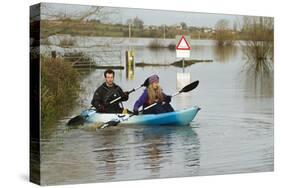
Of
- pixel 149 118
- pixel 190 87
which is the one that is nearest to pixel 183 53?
pixel 190 87

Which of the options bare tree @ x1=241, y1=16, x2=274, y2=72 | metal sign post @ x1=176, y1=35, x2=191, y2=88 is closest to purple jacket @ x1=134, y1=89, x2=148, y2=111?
metal sign post @ x1=176, y1=35, x2=191, y2=88

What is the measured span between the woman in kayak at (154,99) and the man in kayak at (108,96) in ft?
0.88

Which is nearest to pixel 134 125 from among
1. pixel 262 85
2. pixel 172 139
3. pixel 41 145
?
pixel 172 139

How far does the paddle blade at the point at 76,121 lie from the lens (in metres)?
10.9

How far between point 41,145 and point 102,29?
171 centimetres

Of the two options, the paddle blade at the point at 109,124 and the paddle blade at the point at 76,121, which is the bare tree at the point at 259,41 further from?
the paddle blade at the point at 76,121

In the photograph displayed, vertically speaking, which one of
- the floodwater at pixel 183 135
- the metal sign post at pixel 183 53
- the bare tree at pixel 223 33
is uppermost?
the bare tree at pixel 223 33

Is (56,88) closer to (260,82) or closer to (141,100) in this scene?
(141,100)

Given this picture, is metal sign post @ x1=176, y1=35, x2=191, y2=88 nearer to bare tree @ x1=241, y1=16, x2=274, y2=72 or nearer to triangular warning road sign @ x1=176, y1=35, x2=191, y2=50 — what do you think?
triangular warning road sign @ x1=176, y1=35, x2=191, y2=50

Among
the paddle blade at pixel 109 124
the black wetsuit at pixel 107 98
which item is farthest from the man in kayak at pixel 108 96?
the paddle blade at pixel 109 124

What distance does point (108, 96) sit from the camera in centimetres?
1114

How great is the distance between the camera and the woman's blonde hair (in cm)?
1145

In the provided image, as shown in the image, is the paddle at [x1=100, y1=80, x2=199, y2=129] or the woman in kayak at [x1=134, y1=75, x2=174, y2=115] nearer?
the paddle at [x1=100, y1=80, x2=199, y2=129]

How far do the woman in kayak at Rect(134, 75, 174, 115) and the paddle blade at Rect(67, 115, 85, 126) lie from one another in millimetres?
792
